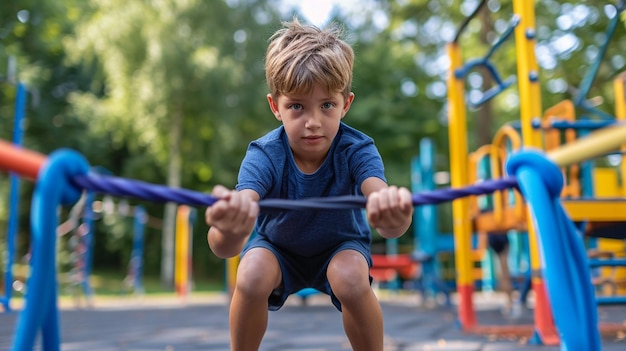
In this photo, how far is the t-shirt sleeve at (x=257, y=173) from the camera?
1666 millimetres

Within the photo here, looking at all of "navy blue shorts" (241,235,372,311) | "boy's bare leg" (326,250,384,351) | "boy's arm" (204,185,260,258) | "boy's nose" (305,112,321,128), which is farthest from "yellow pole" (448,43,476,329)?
"boy's arm" (204,185,260,258)

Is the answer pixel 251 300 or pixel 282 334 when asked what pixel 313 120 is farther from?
pixel 282 334

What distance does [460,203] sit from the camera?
426 cm

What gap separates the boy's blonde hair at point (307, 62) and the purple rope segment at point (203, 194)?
0.54 m

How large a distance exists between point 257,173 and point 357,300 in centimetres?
44

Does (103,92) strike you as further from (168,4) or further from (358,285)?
(358,285)

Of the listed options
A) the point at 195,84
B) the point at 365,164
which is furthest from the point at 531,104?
the point at 195,84

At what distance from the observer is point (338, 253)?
1.78m

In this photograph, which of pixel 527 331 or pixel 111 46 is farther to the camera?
pixel 111 46

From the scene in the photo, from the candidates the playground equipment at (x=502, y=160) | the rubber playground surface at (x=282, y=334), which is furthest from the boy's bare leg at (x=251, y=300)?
the playground equipment at (x=502, y=160)

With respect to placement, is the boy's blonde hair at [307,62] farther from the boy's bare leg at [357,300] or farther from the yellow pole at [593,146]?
the yellow pole at [593,146]

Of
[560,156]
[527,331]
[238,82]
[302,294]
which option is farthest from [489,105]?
[560,156]

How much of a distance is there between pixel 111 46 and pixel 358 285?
14.0 m

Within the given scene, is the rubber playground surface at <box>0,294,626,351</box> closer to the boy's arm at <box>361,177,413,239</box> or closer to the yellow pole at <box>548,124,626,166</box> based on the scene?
the boy's arm at <box>361,177,413,239</box>
